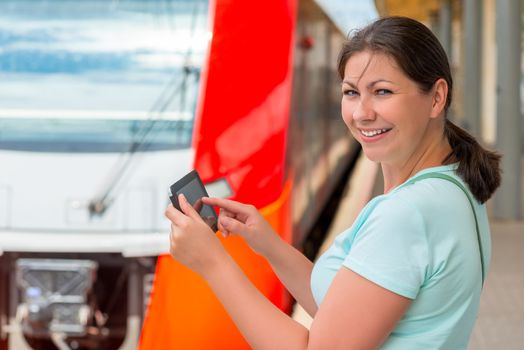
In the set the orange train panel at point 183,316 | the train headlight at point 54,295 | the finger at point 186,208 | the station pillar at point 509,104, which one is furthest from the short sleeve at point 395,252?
the station pillar at point 509,104

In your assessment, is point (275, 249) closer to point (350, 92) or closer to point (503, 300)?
point (350, 92)

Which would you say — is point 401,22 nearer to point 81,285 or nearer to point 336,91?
point 81,285

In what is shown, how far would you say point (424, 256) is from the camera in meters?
1.61

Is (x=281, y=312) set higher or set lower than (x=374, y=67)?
lower

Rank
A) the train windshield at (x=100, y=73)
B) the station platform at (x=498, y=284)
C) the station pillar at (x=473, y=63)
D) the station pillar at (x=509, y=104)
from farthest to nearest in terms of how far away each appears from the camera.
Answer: the station pillar at (x=473, y=63) → the station pillar at (x=509, y=104) → the station platform at (x=498, y=284) → the train windshield at (x=100, y=73)

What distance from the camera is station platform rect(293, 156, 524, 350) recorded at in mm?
5480

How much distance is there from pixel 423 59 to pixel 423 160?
193 millimetres

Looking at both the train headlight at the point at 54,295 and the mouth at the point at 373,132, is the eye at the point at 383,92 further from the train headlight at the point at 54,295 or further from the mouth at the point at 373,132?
the train headlight at the point at 54,295

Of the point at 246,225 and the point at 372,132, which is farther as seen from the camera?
the point at 246,225

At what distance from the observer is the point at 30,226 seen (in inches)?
170

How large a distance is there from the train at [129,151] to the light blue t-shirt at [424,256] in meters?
Answer: 2.48

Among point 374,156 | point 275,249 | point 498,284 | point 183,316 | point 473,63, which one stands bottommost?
point 498,284

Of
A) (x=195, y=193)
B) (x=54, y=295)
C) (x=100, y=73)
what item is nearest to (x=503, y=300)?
(x=100, y=73)

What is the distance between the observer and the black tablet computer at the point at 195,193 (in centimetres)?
190
